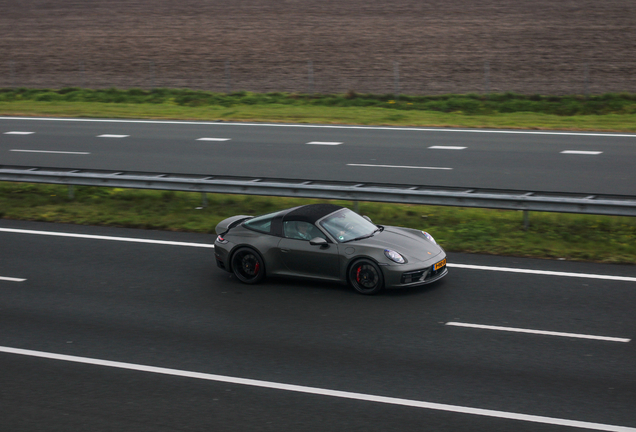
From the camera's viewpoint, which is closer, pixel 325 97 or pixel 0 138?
pixel 0 138

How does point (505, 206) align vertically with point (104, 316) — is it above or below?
above

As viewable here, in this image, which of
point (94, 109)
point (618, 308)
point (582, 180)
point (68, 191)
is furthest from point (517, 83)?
point (618, 308)

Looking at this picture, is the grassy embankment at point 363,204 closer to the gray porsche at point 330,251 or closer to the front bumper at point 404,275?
the gray porsche at point 330,251

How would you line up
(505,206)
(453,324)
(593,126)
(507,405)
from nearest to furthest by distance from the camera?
1. (507,405)
2. (453,324)
3. (505,206)
4. (593,126)

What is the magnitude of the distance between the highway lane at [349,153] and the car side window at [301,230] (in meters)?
6.08

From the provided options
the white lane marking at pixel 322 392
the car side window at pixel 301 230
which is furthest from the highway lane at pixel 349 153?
the white lane marking at pixel 322 392

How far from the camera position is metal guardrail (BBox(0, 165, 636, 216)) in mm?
12445

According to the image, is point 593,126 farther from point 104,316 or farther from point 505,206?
point 104,316

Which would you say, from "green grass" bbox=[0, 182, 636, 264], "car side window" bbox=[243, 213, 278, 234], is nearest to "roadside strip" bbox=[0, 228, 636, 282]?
"green grass" bbox=[0, 182, 636, 264]

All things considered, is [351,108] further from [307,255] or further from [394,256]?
[394,256]

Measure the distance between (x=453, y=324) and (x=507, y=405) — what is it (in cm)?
215

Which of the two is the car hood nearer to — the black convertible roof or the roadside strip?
the black convertible roof

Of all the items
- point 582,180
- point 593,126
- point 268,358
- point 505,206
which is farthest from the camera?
point 593,126

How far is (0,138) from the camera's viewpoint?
78.2ft
